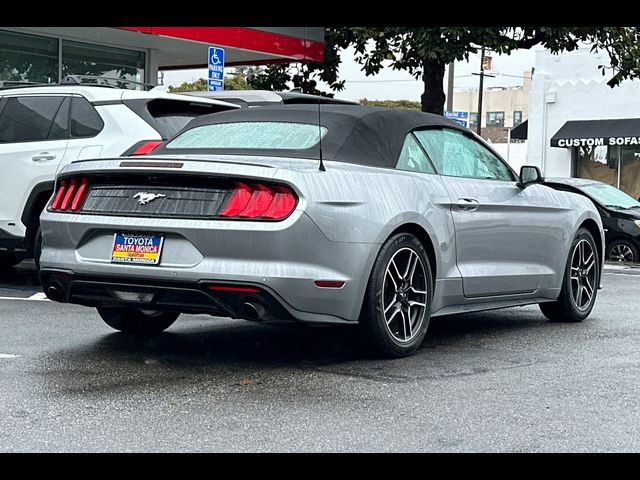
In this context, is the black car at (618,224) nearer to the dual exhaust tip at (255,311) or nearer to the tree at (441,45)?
the tree at (441,45)

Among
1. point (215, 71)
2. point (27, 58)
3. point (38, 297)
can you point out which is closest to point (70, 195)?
point (38, 297)

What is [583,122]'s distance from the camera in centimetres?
3344

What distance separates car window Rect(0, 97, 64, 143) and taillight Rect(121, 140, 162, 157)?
3.84ft

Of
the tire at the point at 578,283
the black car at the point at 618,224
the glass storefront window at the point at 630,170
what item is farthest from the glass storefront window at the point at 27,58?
the glass storefront window at the point at 630,170

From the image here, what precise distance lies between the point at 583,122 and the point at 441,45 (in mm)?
14299

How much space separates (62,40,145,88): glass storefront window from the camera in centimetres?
2052

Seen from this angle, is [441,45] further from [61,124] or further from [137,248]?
[137,248]

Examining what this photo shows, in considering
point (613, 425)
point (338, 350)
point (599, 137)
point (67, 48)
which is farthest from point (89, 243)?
point (599, 137)

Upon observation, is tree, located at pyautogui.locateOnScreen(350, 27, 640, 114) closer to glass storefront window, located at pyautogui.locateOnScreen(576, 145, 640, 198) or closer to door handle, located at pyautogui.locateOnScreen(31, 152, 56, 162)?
glass storefront window, located at pyautogui.locateOnScreen(576, 145, 640, 198)

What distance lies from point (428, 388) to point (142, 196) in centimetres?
188

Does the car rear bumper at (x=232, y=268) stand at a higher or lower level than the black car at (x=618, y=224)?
higher

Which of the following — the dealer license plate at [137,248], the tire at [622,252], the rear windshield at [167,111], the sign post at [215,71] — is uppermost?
the sign post at [215,71]

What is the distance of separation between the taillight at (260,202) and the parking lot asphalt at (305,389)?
0.87m

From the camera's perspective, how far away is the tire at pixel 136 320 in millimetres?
7402
